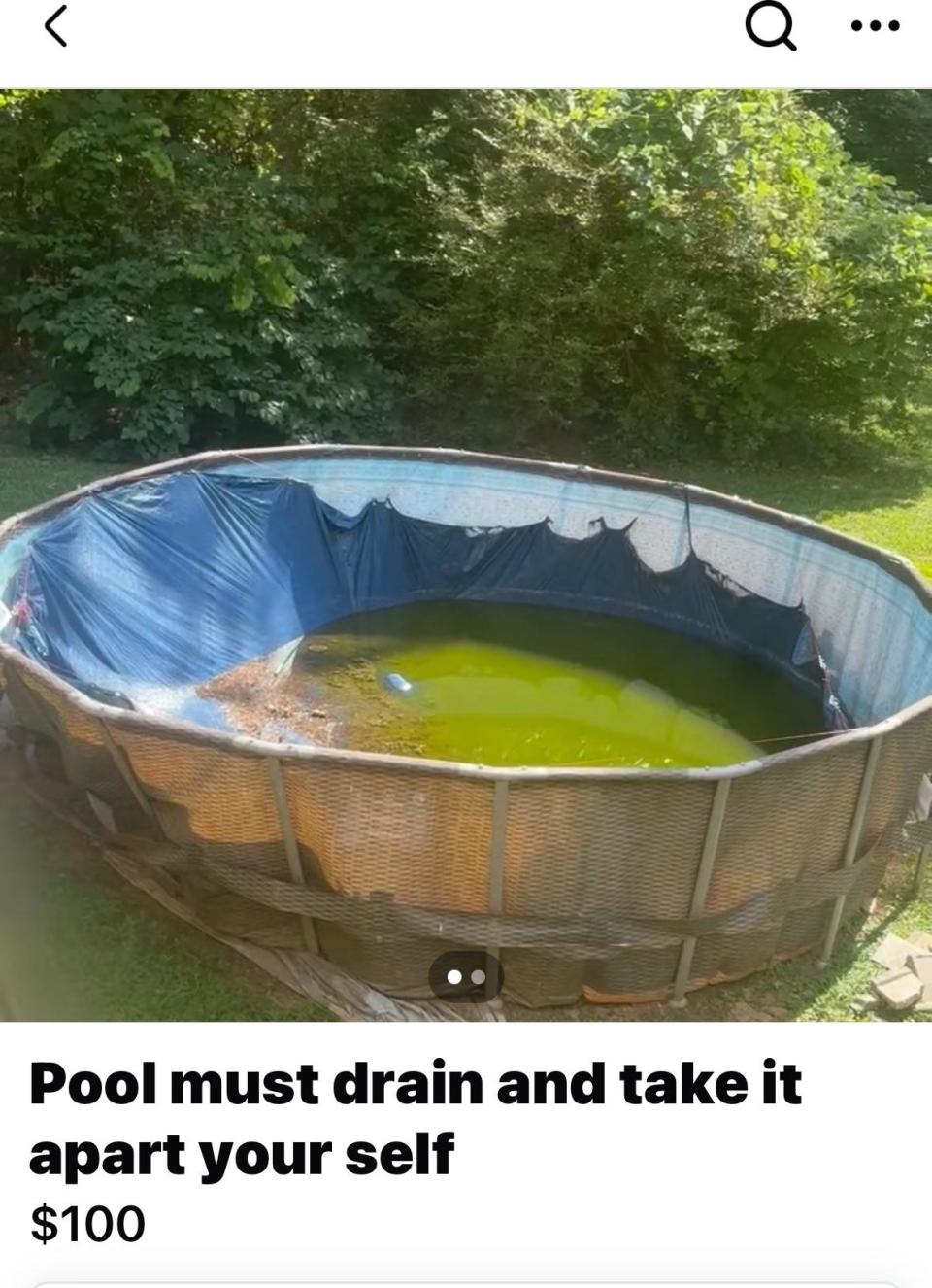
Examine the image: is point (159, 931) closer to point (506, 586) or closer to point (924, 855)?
point (924, 855)

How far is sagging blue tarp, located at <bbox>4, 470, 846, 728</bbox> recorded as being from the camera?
230 inches

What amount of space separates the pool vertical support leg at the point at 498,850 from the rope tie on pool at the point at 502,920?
51 mm

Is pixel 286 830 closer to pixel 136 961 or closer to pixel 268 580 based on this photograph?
pixel 136 961

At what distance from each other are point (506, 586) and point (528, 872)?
4627mm

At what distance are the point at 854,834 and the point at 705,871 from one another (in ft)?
2.31

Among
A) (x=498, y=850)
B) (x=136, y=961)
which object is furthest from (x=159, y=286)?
(x=498, y=850)

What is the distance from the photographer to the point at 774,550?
707 cm

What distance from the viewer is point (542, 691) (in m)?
6.74

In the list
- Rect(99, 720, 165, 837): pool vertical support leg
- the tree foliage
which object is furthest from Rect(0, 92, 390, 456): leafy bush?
Rect(99, 720, 165, 837): pool vertical support leg

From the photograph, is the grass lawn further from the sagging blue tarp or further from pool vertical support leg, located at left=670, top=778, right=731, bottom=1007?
the sagging blue tarp

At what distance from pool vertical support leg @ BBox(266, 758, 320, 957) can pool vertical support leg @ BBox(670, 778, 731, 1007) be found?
1.33 metres

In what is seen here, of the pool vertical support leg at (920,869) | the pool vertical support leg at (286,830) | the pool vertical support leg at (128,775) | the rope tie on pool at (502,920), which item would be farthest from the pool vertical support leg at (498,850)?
the pool vertical support leg at (920,869)

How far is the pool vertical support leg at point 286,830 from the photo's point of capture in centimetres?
360

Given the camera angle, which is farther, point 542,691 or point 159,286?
point 159,286
